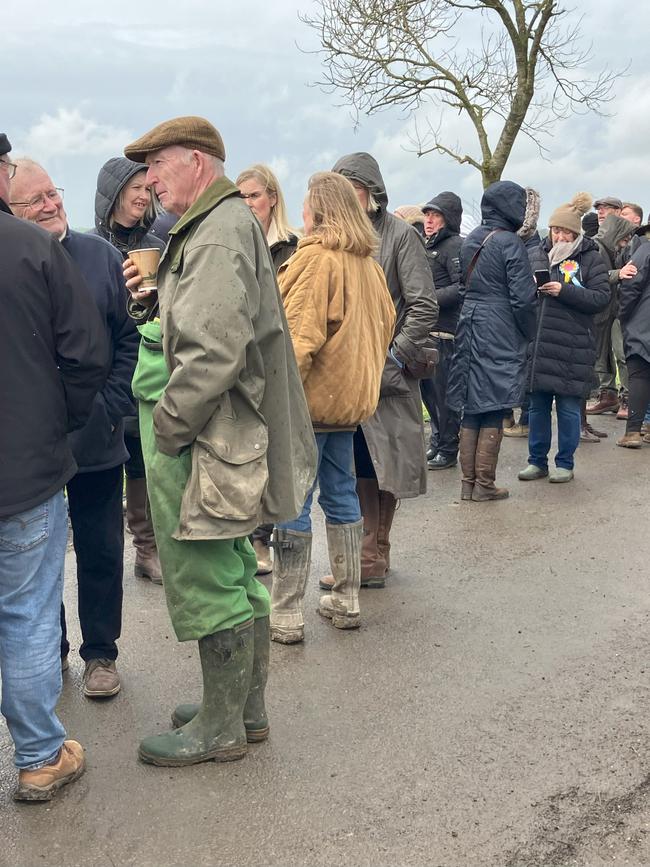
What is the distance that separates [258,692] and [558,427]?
4.90 metres

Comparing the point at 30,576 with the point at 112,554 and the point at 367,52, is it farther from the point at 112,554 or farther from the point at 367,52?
the point at 367,52

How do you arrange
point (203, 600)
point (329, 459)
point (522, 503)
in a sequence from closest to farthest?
point (203, 600) → point (329, 459) → point (522, 503)

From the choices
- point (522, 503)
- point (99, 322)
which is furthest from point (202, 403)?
point (522, 503)

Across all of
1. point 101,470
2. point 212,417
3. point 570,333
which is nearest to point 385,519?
point 101,470

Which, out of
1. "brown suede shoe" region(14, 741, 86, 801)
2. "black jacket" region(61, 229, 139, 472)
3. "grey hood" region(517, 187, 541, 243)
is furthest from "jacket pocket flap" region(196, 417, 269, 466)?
"grey hood" region(517, 187, 541, 243)

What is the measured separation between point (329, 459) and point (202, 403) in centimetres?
169

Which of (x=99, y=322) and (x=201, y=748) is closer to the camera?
(x=99, y=322)

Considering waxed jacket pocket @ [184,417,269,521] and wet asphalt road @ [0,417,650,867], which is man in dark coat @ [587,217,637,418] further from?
waxed jacket pocket @ [184,417,269,521]

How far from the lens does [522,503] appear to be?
282 inches

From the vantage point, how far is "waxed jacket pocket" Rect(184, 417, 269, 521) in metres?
3.15

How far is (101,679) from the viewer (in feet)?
13.1

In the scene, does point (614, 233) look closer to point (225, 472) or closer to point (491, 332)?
point (491, 332)

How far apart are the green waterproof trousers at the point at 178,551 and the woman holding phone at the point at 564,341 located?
4774 millimetres

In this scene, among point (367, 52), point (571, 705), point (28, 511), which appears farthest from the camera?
point (367, 52)
